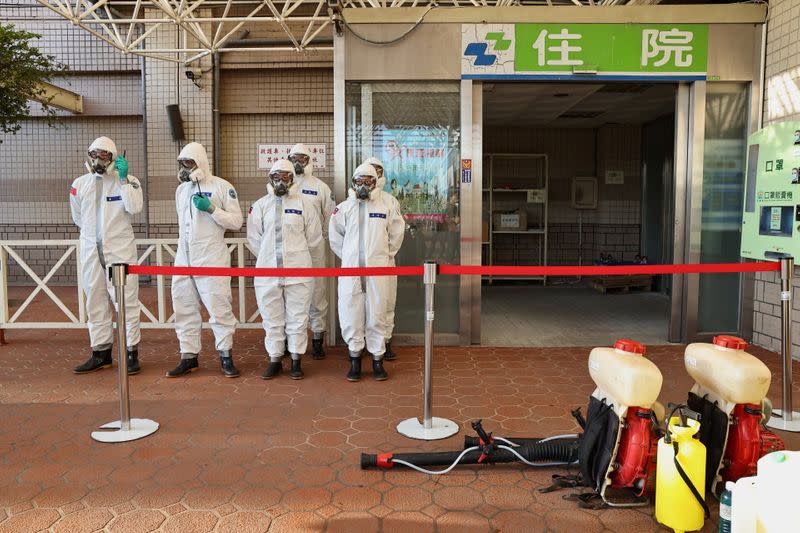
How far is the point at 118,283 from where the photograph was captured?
350 cm

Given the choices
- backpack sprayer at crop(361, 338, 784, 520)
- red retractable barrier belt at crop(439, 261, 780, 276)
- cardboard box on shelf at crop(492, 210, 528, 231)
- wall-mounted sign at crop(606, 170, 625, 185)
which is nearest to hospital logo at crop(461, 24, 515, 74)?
red retractable barrier belt at crop(439, 261, 780, 276)

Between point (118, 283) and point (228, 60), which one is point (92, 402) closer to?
point (118, 283)

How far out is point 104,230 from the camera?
192 inches

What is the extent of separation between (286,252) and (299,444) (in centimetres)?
189

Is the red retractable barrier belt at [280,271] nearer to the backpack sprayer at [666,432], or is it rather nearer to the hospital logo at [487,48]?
the backpack sprayer at [666,432]

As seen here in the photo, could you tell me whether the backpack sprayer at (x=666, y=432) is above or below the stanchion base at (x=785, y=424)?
above

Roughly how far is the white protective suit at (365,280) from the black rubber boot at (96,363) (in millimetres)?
2147

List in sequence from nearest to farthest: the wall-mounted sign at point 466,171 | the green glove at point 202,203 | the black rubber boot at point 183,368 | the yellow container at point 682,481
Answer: the yellow container at point 682,481 < the green glove at point 202,203 < the black rubber boot at point 183,368 < the wall-mounted sign at point 466,171

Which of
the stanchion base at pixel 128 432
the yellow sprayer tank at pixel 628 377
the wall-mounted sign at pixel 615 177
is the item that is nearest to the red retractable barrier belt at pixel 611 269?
the yellow sprayer tank at pixel 628 377

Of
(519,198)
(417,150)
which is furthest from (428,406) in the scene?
(519,198)

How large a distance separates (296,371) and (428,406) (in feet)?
5.38

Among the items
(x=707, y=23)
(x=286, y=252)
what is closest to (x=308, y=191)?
(x=286, y=252)

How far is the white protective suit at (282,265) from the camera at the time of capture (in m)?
4.89

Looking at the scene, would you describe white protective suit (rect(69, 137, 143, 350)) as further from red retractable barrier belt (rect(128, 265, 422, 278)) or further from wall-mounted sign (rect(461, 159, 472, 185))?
wall-mounted sign (rect(461, 159, 472, 185))
